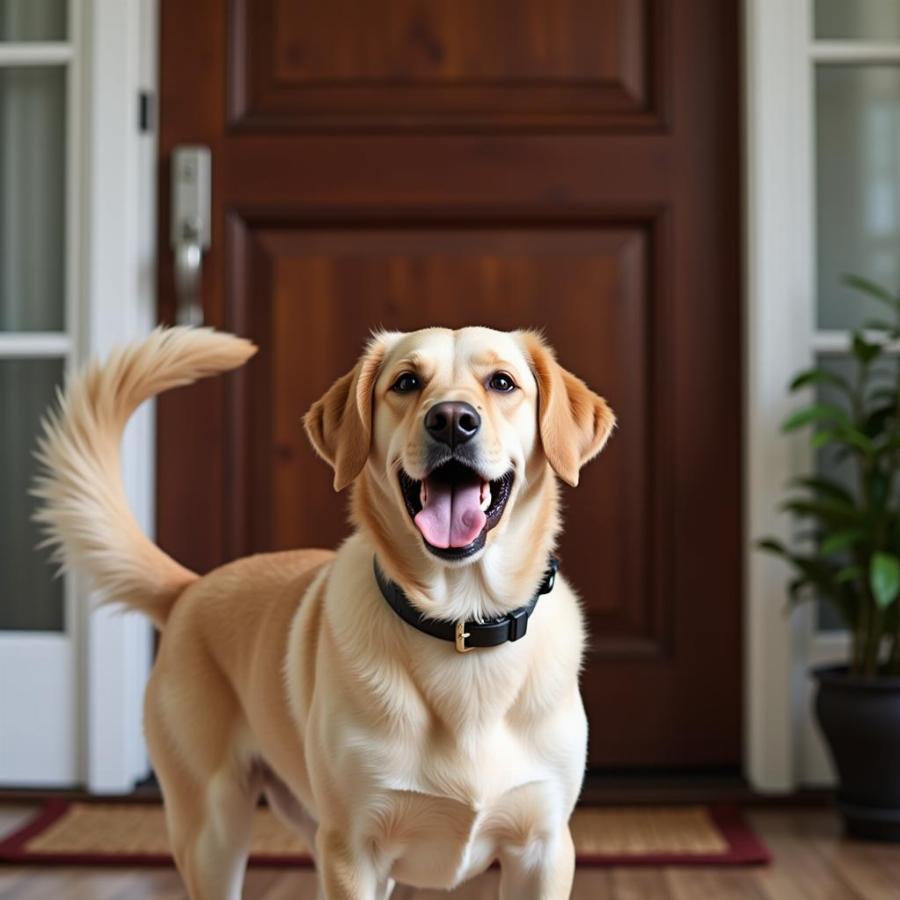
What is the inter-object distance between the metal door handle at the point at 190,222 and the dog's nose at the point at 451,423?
143 centimetres

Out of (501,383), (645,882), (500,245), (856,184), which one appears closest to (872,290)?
(856,184)

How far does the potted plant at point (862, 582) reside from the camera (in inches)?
84.0

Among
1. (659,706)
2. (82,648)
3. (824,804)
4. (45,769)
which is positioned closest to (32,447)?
(82,648)

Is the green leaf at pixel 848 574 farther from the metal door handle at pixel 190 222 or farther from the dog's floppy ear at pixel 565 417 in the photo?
the metal door handle at pixel 190 222

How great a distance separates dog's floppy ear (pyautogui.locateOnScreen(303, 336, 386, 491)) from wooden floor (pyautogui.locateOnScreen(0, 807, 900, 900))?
0.89 metres

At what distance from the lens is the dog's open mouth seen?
3.87ft

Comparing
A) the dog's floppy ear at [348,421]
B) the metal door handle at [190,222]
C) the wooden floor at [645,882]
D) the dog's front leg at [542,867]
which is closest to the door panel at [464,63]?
the metal door handle at [190,222]

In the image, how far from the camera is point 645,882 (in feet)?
6.41

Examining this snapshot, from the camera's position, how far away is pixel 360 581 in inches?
51.8

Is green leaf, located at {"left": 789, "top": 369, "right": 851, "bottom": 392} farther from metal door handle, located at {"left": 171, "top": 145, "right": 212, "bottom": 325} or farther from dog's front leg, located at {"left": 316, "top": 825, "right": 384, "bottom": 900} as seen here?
dog's front leg, located at {"left": 316, "top": 825, "right": 384, "bottom": 900}

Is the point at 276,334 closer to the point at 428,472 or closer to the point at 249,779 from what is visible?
the point at 249,779

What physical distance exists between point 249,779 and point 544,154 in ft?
4.98

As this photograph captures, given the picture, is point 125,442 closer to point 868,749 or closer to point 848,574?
point 848,574

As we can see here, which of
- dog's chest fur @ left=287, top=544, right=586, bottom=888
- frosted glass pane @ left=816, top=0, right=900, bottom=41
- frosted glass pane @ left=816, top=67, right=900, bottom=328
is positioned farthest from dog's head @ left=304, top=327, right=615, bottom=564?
frosted glass pane @ left=816, top=0, right=900, bottom=41
